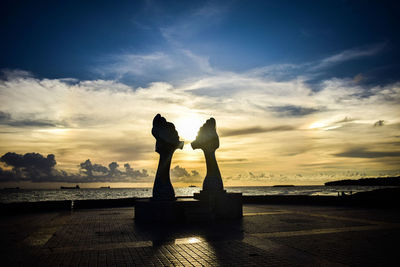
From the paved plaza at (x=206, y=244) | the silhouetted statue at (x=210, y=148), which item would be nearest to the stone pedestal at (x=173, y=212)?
the paved plaza at (x=206, y=244)

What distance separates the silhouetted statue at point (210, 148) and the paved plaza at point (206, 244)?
3.74 meters

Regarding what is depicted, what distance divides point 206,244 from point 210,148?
347 inches

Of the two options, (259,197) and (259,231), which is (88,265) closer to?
(259,231)

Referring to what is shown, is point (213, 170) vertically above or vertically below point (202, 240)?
above

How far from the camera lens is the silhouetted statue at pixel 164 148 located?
49.4 feet

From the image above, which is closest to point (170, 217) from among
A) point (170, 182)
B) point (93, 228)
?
point (170, 182)

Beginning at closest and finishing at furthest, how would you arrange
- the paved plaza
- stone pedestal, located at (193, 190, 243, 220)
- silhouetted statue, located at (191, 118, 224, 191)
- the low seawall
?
the paved plaza → stone pedestal, located at (193, 190, 243, 220) → silhouetted statue, located at (191, 118, 224, 191) → the low seawall

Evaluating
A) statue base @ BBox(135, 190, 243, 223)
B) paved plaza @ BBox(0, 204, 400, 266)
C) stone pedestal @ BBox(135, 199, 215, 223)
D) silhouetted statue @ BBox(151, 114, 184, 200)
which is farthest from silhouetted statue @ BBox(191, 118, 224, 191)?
paved plaza @ BBox(0, 204, 400, 266)

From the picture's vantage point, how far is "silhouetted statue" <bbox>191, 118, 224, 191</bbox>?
16328mm

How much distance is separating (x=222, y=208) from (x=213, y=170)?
8.43 ft

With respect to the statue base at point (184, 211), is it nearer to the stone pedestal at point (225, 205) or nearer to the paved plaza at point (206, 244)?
the stone pedestal at point (225, 205)

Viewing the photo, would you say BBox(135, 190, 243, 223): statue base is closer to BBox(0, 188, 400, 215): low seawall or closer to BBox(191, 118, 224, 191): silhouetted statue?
BBox(191, 118, 224, 191): silhouetted statue

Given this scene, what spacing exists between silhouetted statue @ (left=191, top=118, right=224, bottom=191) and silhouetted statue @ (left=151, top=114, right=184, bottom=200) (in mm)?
1783

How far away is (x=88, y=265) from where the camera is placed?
6.77 meters
